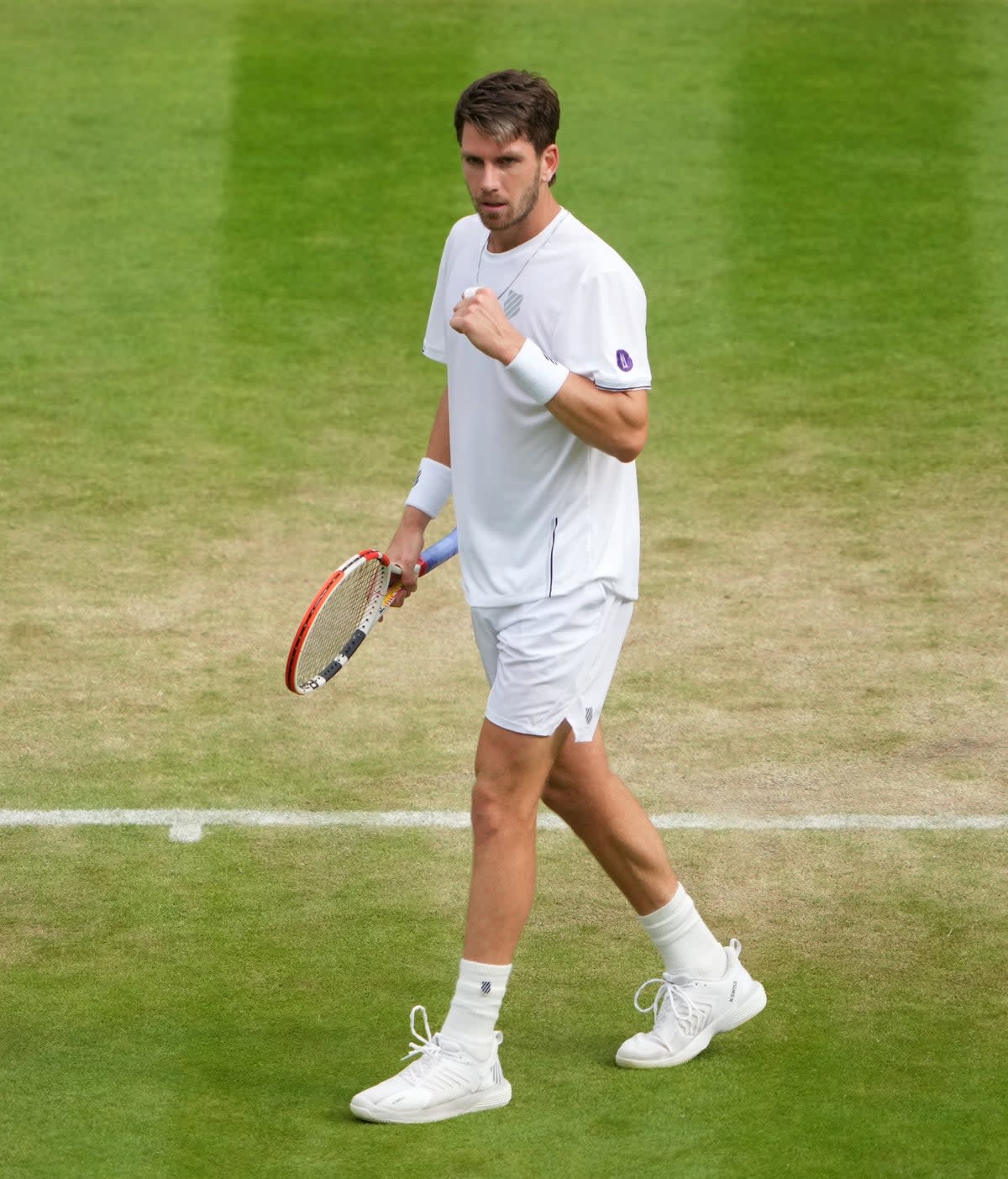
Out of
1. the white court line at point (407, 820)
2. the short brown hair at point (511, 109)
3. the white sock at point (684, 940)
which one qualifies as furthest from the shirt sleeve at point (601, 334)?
the white court line at point (407, 820)

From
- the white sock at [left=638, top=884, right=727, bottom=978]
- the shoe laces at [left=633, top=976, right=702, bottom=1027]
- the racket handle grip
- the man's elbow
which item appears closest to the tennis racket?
the racket handle grip

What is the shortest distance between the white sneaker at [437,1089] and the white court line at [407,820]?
159 cm

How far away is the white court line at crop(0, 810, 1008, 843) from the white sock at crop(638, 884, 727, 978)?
1.23 m

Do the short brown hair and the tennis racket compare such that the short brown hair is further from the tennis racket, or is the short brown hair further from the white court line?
the white court line

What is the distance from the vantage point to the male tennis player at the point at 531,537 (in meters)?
4.73

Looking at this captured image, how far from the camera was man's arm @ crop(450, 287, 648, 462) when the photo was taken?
15.1 feet

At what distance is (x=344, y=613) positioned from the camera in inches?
208

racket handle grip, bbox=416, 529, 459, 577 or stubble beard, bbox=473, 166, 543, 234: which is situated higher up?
stubble beard, bbox=473, 166, 543, 234

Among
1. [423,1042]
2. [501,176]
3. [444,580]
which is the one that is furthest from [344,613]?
[444,580]

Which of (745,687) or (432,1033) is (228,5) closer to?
(745,687)

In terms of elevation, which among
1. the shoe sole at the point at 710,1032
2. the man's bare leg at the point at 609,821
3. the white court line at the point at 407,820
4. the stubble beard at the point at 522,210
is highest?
the stubble beard at the point at 522,210

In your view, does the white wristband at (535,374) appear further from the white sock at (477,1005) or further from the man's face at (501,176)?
the white sock at (477,1005)

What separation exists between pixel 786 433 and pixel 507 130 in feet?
17.7

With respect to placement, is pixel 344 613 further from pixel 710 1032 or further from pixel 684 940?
pixel 710 1032
